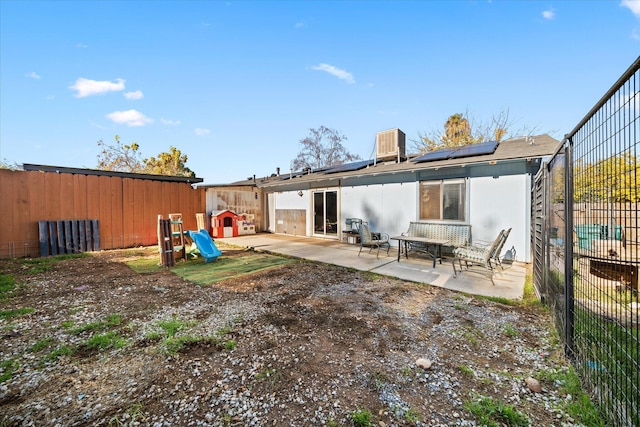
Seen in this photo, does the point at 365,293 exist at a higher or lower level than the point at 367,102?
lower

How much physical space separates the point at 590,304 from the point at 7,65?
49.1 ft

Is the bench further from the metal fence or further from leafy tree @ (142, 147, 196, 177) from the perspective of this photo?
leafy tree @ (142, 147, 196, 177)

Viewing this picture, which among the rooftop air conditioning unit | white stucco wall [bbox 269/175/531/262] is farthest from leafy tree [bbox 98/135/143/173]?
white stucco wall [bbox 269/175/531/262]

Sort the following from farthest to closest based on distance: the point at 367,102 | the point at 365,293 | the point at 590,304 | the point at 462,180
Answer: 1. the point at 367,102
2. the point at 462,180
3. the point at 365,293
4. the point at 590,304

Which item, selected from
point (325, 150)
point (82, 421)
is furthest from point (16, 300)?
point (325, 150)

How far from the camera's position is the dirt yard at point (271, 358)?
167 cm

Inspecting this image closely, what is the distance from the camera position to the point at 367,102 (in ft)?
43.0

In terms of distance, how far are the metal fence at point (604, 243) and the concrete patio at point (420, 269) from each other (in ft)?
5.39

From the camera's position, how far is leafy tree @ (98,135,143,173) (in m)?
18.8

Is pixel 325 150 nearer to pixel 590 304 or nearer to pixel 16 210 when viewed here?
pixel 16 210

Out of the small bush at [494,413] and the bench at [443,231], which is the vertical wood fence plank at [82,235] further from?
the small bush at [494,413]

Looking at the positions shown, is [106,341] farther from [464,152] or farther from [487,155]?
[464,152]

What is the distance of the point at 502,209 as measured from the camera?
19.3 feet

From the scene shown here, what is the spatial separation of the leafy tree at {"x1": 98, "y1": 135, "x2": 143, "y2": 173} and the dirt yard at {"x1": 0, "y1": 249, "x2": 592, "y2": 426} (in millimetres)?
19476
